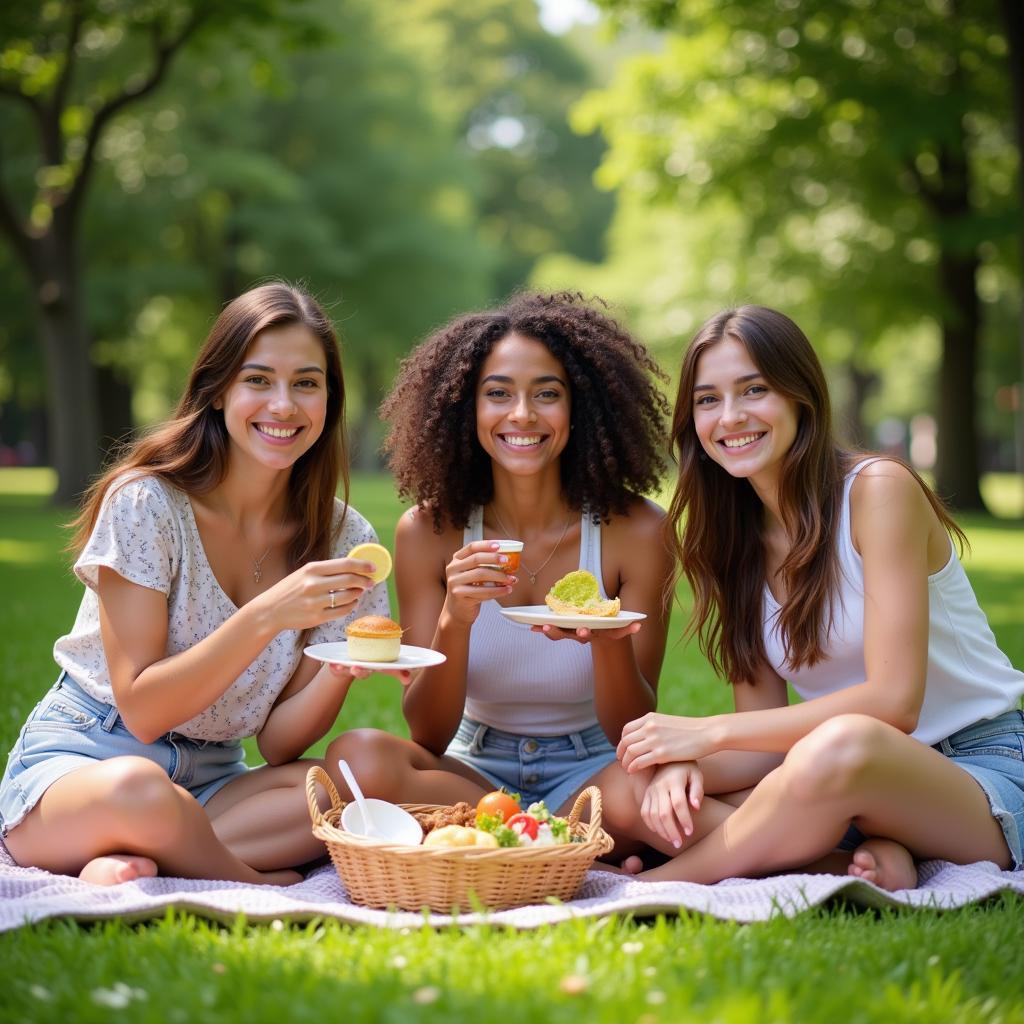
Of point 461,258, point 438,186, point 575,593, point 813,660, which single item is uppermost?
point 438,186

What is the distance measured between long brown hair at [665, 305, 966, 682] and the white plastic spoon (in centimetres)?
115

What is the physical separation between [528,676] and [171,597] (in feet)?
4.25

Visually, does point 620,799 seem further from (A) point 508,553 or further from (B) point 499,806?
(A) point 508,553

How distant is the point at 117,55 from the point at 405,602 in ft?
71.1

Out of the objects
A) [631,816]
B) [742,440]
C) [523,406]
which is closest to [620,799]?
[631,816]

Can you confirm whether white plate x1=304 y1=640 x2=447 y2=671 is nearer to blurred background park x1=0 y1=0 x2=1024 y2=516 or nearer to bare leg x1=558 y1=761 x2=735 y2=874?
bare leg x1=558 y1=761 x2=735 y2=874

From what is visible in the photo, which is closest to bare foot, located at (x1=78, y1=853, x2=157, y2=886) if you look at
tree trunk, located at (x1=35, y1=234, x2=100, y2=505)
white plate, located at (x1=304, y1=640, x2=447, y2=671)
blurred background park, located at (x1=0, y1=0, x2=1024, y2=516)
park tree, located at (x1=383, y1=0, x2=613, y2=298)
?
white plate, located at (x1=304, y1=640, x2=447, y2=671)

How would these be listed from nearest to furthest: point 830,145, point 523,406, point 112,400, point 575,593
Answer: point 575,593 < point 523,406 < point 830,145 < point 112,400

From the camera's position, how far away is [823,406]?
4.32 metres

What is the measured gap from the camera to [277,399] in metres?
4.33

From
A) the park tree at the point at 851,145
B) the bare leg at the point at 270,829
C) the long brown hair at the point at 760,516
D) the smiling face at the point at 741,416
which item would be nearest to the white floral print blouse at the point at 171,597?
the bare leg at the point at 270,829

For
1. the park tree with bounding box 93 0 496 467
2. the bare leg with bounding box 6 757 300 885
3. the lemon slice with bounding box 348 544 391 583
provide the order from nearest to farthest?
the bare leg with bounding box 6 757 300 885, the lemon slice with bounding box 348 544 391 583, the park tree with bounding box 93 0 496 467

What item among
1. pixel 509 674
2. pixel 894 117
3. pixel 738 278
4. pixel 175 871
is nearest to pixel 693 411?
pixel 509 674

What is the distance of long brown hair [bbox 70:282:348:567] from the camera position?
439cm
